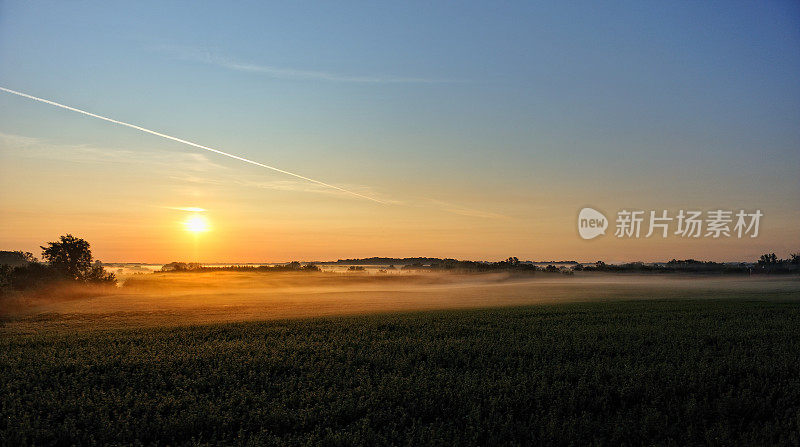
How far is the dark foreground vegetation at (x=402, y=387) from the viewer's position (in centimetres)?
922

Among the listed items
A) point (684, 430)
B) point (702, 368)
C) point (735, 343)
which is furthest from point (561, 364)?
point (735, 343)

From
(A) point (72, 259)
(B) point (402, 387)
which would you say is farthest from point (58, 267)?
(B) point (402, 387)

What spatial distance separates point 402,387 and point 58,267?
4639 cm

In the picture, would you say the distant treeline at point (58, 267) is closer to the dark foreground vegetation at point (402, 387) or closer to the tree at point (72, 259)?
the tree at point (72, 259)

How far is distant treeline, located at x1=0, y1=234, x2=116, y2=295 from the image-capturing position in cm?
4134

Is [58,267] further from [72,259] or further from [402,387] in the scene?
[402,387]

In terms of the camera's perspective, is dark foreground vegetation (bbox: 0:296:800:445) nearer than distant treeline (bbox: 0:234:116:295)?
Yes

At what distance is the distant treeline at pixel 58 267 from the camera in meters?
41.3

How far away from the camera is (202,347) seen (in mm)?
16312

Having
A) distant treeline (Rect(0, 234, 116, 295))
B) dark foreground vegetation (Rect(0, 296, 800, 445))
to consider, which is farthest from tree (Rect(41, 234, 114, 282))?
dark foreground vegetation (Rect(0, 296, 800, 445))

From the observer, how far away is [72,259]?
155 feet

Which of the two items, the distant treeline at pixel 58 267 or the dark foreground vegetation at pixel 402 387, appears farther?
the distant treeline at pixel 58 267

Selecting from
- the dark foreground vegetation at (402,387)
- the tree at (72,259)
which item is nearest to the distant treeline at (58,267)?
the tree at (72,259)

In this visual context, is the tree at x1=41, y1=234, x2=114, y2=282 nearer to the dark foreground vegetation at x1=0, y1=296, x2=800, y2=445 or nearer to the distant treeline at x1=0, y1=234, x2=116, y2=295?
the distant treeline at x1=0, y1=234, x2=116, y2=295
